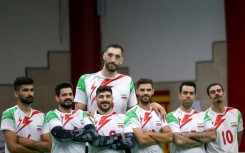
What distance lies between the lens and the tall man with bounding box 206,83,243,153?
24.5 ft

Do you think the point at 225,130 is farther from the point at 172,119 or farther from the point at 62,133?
the point at 62,133

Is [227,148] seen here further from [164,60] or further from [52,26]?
[52,26]

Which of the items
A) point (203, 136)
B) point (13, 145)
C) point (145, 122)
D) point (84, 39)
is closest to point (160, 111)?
point (145, 122)

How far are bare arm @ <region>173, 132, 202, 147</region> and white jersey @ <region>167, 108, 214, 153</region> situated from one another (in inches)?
2.1

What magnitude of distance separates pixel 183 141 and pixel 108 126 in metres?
0.93

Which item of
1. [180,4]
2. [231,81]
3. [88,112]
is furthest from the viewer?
[180,4]

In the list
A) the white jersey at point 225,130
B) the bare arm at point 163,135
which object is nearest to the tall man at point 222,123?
the white jersey at point 225,130

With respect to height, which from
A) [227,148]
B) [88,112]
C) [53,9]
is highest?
[53,9]

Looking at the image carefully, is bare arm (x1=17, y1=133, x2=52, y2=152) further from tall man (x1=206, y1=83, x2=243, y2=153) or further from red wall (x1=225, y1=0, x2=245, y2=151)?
red wall (x1=225, y1=0, x2=245, y2=151)

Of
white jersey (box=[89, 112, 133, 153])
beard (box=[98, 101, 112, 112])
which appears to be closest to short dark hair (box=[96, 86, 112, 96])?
beard (box=[98, 101, 112, 112])

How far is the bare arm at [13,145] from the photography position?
21.3 ft

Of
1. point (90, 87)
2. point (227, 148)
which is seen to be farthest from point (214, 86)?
point (90, 87)

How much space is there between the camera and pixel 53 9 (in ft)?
36.6

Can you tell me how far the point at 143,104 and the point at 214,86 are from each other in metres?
1.13
